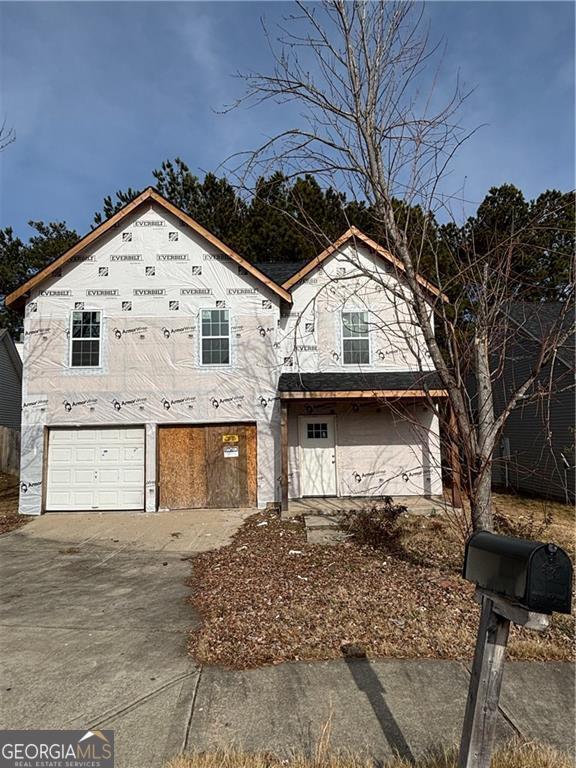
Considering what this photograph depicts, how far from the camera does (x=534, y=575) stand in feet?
Result: 6.32

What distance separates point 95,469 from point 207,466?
2742mm

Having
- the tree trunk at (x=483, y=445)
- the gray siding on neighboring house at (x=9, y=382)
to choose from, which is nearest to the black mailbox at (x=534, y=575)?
the tree trunk at (x=483, y=445)

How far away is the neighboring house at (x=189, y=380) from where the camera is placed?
12.4 m

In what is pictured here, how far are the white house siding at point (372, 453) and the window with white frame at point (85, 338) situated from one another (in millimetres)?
5154

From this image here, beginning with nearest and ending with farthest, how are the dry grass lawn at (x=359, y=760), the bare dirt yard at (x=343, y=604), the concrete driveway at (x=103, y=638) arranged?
the dry grass lawn at (x=359, y=760) → the concrete driveway at (x=103, y=638) → the bare dirt yard at (x=343, y=604)

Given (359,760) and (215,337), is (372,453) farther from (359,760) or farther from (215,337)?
(359,760)

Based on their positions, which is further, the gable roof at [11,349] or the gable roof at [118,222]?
the gable roof at [11,349]

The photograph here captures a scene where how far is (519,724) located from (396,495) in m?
9.40

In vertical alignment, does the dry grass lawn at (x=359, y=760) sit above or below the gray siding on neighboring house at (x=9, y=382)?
below

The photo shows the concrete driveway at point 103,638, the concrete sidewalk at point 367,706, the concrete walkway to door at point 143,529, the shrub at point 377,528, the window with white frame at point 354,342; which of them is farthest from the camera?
the window with white frame at point 354,342

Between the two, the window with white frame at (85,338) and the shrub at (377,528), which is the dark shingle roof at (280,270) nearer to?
the window with white frame at (85,338)

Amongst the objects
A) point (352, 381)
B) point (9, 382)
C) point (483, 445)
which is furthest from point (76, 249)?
point (9, 382)

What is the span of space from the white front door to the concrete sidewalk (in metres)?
8.47

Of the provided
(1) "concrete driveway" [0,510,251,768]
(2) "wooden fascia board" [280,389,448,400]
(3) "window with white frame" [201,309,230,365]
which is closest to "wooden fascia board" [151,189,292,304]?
(3) "window with white frame" [201,309,230,365]
